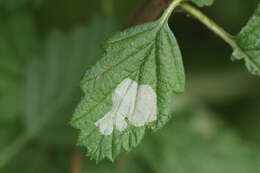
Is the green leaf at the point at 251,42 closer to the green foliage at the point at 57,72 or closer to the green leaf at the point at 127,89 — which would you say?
the green leaf at the point at 127,89

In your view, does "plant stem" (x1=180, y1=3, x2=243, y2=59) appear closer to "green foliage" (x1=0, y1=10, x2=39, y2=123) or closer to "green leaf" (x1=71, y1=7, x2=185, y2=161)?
"green leaf" (x1=71, y1=7, x2=185, y2=161)

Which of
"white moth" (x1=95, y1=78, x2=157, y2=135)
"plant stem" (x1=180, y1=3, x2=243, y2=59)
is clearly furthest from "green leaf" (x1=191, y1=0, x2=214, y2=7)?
"white moth" (x1=95, y1=78, x2=157, y2=135)

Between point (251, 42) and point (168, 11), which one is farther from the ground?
point (168, 11)

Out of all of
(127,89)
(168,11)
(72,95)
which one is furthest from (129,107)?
(72,95)

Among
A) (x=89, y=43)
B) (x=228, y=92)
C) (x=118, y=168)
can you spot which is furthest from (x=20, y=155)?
(x=228, y=92)

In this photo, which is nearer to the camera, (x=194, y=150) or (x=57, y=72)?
(x=57, y=72)

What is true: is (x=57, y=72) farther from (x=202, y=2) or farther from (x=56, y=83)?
(x=202, y=2)
